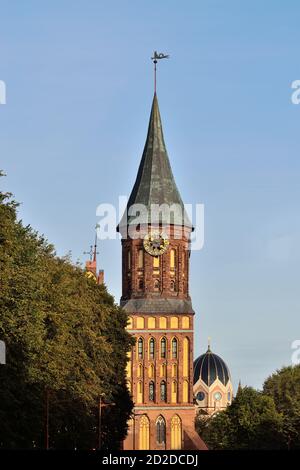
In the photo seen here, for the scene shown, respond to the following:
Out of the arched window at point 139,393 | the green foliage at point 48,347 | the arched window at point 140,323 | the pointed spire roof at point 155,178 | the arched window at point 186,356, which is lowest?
the green foliage at point 48,347

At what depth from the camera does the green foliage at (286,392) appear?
129 m

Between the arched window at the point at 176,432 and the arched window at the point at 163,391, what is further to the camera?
the arched window at the point at 163,391

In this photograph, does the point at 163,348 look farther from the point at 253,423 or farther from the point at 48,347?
the point at 48,347

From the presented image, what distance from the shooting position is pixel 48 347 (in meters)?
65.6

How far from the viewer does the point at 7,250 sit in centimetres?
6119

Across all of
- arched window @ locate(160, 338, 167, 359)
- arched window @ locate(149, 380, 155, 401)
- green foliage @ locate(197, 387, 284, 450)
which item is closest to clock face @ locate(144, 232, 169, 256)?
arched window @ locate(160, 338, 167, 359)

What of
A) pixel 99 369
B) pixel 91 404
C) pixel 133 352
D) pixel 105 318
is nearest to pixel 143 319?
pixel 133 352

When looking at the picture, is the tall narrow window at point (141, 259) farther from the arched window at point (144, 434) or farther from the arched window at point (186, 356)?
the arched window at point (144, 434)

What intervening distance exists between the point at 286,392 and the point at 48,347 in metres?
75.5

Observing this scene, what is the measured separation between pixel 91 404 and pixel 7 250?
17.2 metres

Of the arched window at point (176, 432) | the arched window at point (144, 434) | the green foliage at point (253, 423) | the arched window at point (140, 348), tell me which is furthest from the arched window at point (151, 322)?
the green foliage at point (253, 423)

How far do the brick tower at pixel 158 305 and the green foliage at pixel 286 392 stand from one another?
27.8 ft

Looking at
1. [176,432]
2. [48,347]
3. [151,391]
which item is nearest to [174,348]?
[151,391]
